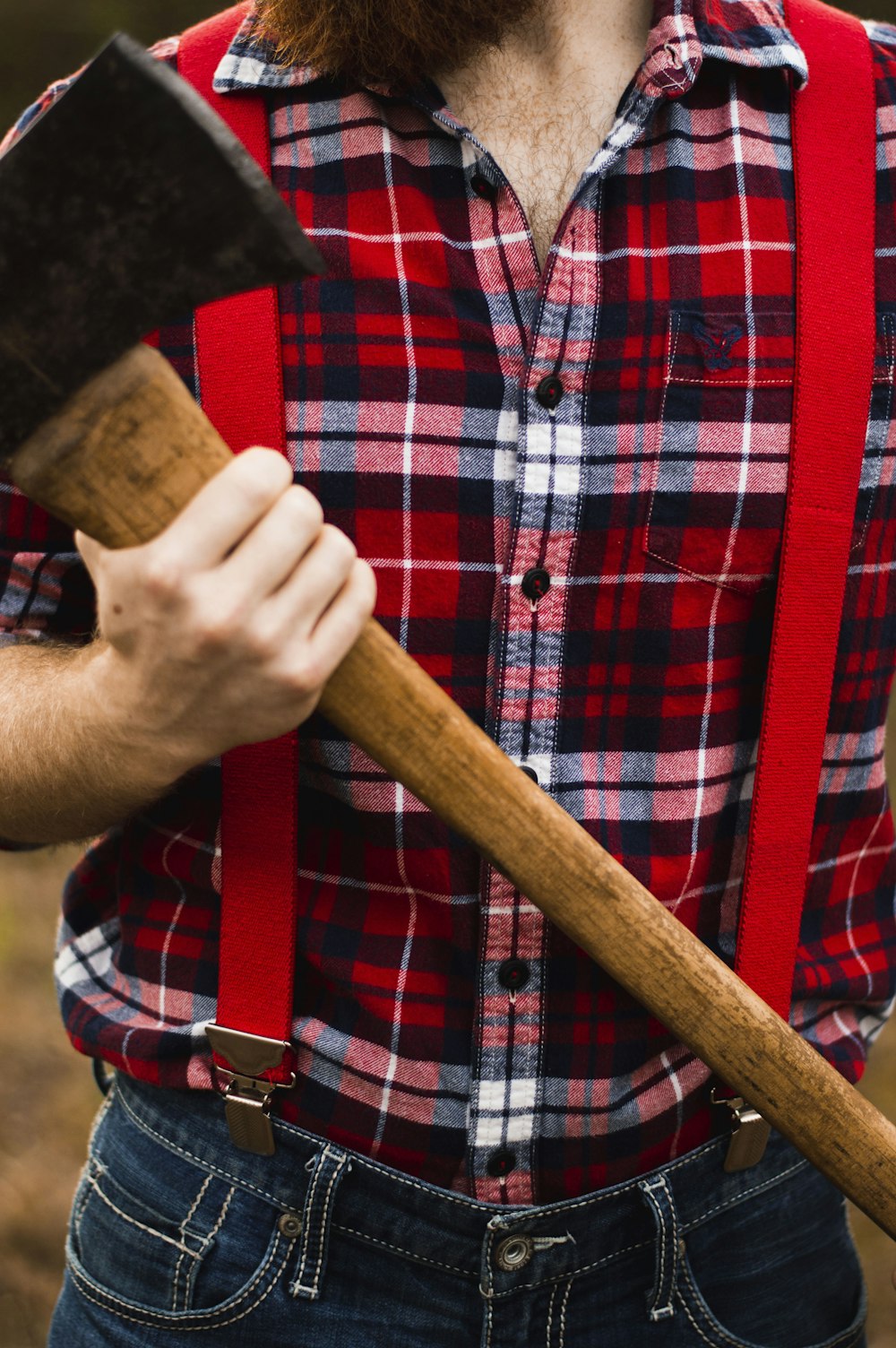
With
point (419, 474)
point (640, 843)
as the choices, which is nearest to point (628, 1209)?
point (640, 843)

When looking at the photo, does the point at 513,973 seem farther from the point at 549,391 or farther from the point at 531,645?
the point at 549,391

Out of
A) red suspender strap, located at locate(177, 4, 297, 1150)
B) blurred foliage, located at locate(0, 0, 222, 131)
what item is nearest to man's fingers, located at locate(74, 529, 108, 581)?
red suspender strap, located at locate(177, 4, 297, 1150)

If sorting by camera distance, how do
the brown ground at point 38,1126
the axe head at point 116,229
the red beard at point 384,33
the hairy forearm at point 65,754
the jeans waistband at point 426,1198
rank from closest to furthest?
the axe head at point 116,229, the hairy forearm at point 65,754, the red beard at point 384,33, the jeans waistband at point 426,1198, the brown ground at point 38,1126

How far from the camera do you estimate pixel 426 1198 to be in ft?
4.15

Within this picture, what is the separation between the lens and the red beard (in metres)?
1.16

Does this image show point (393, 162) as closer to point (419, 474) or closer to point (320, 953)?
point (419, 474)

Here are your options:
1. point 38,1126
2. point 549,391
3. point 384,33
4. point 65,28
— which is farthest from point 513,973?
point 65,28

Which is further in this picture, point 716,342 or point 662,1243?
point 662,1243

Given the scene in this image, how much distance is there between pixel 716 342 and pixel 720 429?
90 millimetres

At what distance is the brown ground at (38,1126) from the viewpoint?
3078 mm

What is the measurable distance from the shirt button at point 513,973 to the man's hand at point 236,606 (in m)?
0.45

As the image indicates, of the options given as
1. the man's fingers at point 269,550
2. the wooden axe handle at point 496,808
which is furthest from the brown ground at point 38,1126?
the man's fingers at point 269,550

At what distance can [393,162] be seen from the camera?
1208 millimetres

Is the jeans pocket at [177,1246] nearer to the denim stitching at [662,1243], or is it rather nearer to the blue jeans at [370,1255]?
the blue jeans at [370,1255]
